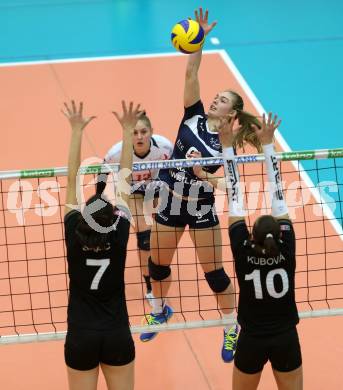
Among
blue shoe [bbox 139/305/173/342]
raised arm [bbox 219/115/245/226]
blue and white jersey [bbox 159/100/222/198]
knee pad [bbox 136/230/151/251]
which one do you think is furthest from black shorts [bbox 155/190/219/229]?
raised arm [bbox 219/115/245/226]

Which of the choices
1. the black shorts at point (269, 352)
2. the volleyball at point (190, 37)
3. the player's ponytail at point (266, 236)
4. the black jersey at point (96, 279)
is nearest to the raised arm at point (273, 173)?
the player's ponytail at point (266, 236)

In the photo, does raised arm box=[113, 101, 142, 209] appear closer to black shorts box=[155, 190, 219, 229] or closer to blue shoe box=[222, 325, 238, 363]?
black shorts box=[155, 190, 219, 229]

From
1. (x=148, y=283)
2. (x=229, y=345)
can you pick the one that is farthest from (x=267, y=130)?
(x=148, y=283)

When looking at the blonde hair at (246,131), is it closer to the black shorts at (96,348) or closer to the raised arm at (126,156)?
the raised arm at (126,156)

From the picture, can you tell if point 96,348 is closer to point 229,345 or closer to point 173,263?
point 229,345

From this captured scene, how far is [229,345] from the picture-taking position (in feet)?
22.5

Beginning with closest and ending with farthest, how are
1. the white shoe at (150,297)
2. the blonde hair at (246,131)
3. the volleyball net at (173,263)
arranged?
the blonde hair at (246,131)
the volleyball net at (173,263)
the white shoe at (150,297)

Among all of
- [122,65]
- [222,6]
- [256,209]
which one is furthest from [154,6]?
[256,209]

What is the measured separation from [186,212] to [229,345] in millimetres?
1222

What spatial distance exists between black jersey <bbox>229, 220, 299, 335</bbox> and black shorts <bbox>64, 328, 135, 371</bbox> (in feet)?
2.65

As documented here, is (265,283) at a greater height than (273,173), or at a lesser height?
lesser

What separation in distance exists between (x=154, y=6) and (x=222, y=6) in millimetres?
1360

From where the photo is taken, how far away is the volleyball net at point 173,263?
7.35m

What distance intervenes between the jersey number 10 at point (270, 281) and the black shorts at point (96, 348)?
903 mm
